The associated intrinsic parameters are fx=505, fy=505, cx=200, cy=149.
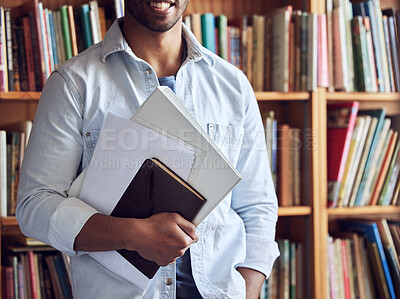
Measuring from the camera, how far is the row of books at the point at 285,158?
1.75 m

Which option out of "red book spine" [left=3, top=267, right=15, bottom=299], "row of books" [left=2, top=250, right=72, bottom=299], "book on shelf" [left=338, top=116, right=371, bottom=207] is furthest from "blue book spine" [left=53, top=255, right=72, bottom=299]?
"book on shelf" [left=338, top=116, right=371, bottom=207]

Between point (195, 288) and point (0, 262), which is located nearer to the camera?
point (195, 288)

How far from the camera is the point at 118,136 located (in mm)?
898

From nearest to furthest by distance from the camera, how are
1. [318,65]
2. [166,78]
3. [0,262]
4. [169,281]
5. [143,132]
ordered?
[143,132]
[169,281]
[166,78]
[0,262]
[318,65]

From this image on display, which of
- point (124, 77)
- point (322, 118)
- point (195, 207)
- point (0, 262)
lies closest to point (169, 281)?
point (195, 207)

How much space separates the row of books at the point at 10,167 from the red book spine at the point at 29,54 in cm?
12

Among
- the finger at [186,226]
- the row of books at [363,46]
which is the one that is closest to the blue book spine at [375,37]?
the row of books at [363,46]

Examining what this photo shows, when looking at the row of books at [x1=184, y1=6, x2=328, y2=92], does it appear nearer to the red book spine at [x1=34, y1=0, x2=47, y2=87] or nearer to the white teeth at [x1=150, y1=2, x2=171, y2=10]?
the red book spine at [x1=34, y1=0, x2=47, y2=87]

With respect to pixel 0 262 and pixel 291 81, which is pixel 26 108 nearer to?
pixel 0 262

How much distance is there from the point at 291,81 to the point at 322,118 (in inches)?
6.5

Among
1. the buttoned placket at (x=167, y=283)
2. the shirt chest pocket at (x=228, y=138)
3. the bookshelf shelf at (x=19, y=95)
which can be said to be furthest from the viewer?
the bookshelf shelf at (x=19, y=95)

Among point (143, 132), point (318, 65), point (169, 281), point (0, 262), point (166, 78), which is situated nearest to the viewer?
point (143, 132)

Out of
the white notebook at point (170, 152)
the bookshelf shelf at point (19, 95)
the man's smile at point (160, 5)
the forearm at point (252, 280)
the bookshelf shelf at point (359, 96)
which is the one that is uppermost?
the man's smile at point (160, 5)

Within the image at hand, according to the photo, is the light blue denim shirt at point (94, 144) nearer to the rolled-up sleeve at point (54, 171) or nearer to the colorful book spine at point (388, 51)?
the rolled-up sleeve at point (54, 171)
